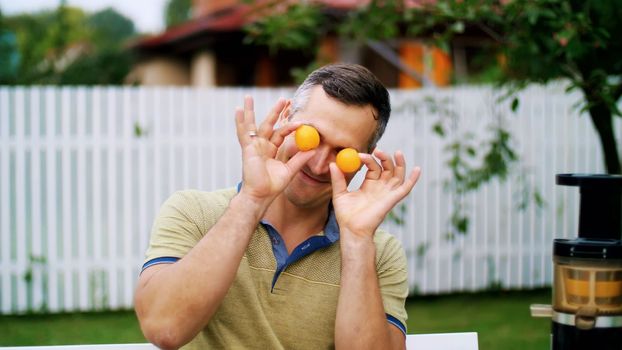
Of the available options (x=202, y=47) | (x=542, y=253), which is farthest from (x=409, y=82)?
(x=542, y=253)

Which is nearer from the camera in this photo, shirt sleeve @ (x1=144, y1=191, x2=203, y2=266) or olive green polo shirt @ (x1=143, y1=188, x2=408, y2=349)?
shirt sleeve @ (x1=144, y1=191, x2=203, y2=266)

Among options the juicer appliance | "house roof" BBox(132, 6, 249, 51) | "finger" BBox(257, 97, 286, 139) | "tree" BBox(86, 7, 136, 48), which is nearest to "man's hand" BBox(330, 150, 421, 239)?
"finger" BBox(257, 97, 286, 139)

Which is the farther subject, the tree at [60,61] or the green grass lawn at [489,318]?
the tree at [60,61]

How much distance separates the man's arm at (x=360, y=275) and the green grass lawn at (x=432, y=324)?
3724 millimetres

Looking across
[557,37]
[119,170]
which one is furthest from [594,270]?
[119,170]

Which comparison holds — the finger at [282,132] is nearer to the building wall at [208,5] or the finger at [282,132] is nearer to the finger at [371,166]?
the finger at [371,166]

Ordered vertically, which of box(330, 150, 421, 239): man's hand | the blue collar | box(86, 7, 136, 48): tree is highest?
box(86, 7, 136, 48): tree

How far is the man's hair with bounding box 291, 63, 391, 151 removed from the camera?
7.88ft

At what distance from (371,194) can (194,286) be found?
61 centimetres

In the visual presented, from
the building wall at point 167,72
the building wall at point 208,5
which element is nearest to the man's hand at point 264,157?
the building wall at point 208,5

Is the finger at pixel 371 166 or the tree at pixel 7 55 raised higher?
the tree at pixel 7 55

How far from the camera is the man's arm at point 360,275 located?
92.0 inches

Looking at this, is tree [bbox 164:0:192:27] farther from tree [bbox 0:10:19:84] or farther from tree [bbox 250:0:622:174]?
tree [bbox 250:0:622:174]

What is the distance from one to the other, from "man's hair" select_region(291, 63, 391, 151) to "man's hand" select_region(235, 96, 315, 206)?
0.12m
